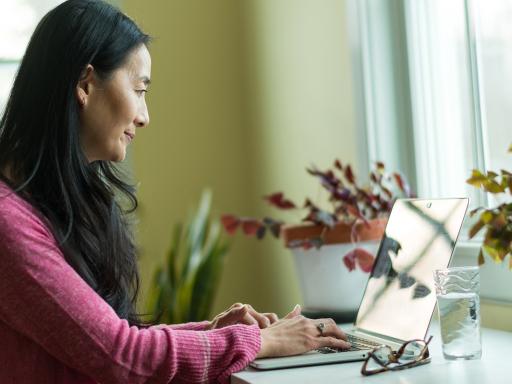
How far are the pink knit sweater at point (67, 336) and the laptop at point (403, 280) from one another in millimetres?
101

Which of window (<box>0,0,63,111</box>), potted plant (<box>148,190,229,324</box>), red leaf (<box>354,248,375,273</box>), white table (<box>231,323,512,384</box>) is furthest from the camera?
window (<box>0,0,63,111</box>)

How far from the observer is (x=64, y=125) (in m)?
1.56

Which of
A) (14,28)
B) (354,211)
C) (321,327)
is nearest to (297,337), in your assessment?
(321,327)

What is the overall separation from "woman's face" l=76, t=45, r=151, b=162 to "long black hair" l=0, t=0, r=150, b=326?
18 millimetres

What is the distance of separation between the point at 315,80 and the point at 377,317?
107 cm

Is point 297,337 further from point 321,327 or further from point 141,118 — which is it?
point 141,118

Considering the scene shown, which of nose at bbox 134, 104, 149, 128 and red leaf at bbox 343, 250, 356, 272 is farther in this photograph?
red leaf at bbox 343, 250, 356, 272

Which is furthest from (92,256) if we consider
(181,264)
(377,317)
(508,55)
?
(181,264)

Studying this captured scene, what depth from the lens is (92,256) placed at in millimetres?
1597

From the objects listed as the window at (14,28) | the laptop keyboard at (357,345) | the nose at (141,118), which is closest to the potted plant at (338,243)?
the laptop keyboard at (357,345)

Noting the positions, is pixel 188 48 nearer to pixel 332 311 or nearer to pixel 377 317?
pixel 332 311

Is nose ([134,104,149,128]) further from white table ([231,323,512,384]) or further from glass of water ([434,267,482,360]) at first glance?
glass of water ([434,267,482,360])

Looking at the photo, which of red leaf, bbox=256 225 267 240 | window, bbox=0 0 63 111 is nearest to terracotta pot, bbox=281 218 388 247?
red leaf, bbox=256 225 267 240

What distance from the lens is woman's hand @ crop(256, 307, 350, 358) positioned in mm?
1522
